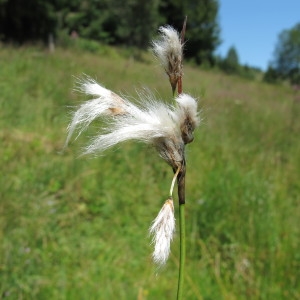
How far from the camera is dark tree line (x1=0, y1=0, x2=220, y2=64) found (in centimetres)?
1387

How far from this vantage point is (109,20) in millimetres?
24828

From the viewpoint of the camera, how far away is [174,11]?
28297 mm

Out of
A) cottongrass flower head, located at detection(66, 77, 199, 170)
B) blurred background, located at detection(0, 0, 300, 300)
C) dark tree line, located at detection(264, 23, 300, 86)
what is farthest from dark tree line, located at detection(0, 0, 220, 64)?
dark tree line, located at detection(264, 23, 300, 86)

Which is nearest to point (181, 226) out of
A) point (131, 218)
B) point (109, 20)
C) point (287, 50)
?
point (131, 218)

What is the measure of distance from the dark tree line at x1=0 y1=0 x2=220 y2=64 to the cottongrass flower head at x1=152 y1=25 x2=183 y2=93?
8.33 meters

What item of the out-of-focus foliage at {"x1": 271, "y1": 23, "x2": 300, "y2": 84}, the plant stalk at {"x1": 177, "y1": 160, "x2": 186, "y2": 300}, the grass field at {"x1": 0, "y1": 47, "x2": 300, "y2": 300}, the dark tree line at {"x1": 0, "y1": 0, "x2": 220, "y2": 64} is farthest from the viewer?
the out-of-focus foliage at {"x1": 271, "y1": 23, "x2": 300, "y2": 84}

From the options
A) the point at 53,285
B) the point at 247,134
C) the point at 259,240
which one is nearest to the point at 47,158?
the point at 53,285

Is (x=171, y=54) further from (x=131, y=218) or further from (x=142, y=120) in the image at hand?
(x=131, y=218)

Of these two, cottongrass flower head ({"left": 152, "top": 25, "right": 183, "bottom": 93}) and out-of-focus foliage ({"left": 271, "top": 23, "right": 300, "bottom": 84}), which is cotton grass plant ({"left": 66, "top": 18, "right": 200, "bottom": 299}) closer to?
cottongrass flower head ({"left": 152, "top": 25, "right": 183, "bottom": 93})

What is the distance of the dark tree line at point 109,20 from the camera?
1387cm

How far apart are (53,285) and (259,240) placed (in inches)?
48.3

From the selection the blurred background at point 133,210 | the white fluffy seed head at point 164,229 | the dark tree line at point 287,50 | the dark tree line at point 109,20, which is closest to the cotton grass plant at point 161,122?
the white fluffy seed head at point 164,229

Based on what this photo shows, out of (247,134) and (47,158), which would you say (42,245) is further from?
(247,134)

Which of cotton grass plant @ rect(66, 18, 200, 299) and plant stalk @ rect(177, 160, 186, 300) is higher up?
cotton grass plant @ rect(66, 18, 200, 299)
